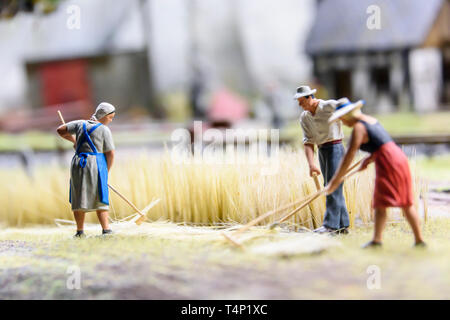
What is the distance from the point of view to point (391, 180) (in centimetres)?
299

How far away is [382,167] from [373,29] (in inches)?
481

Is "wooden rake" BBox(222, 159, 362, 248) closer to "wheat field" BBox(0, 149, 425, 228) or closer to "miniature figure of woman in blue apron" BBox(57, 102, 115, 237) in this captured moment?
"wheat field" BBox(0, 149, 425, 228)

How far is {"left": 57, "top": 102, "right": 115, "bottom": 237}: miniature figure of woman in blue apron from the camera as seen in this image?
3.58 meters

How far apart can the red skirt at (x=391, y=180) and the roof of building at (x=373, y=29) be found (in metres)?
11.7

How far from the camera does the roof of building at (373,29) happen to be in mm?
14008

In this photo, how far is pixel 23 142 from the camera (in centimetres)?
1440

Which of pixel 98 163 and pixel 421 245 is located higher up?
pixel 98 163

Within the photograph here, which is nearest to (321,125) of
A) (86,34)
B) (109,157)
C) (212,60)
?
(109,157)

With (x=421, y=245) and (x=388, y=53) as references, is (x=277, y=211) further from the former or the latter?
(x=388, y=53)

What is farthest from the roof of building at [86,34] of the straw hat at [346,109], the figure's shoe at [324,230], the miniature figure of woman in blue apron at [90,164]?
the straw hat at [346,109]

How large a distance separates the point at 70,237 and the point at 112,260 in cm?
76

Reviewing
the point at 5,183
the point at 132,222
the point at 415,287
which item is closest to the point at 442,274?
the point at 415,287

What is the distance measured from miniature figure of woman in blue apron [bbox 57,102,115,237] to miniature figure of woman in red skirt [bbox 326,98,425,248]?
1486mm

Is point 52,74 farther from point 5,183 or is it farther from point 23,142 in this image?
point 5,183
